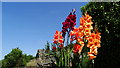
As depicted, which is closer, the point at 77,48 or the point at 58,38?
the point at 77,48

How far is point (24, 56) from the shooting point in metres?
56.9

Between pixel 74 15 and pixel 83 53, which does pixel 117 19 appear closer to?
pixel 74 15

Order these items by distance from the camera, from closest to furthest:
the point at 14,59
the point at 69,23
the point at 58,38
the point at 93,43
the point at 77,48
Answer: the point at 93,43 < the point at 77,48 < the point at 69,23 < the point at 58,38 < the point at 14,59

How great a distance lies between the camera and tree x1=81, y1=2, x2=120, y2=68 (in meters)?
9.02

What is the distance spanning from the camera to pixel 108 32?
30.3ft

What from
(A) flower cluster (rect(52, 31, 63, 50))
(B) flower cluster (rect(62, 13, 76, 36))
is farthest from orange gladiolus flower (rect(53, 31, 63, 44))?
(B) flower cluster (rect(62, 13, 76, 36))

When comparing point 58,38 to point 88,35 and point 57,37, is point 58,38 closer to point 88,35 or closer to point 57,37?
point 57,37

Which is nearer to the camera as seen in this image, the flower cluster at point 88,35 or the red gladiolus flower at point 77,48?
the flower cluster at point 88,35

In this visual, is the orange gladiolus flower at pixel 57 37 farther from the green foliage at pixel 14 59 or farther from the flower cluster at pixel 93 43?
the green foliage at pixel 14 59

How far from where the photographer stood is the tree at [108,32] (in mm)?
9023

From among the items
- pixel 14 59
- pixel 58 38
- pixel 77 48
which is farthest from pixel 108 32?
pixel 14 59

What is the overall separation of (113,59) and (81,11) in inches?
127

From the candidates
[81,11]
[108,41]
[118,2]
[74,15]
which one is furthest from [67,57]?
[81,11]

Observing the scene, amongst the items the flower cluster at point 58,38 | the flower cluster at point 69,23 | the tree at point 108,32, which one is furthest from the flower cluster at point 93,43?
the tree at point 108,32
